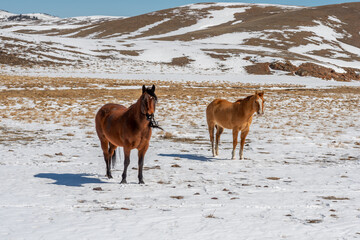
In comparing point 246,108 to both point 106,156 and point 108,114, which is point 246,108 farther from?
point 106,156

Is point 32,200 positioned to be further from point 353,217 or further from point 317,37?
point 317,37

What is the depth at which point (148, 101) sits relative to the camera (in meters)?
7.40

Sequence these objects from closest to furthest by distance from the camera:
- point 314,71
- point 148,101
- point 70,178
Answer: point 148,101, point 70,178, point 314,71

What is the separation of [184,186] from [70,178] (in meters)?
2.78

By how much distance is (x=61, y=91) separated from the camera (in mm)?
32625

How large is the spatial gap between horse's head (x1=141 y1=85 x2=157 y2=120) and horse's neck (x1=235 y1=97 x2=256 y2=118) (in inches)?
188

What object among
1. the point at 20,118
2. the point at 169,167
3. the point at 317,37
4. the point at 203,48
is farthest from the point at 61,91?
the point at 317,37

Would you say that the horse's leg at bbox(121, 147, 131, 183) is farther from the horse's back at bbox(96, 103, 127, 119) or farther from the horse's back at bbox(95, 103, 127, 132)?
the horse's back at bbox(96, 103, 127, 119)

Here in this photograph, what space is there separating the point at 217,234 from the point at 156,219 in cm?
109

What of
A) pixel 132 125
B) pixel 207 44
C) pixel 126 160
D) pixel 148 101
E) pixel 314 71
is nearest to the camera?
pixel 148 101

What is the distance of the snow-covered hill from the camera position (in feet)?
211

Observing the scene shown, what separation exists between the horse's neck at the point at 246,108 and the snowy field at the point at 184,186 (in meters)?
1.48

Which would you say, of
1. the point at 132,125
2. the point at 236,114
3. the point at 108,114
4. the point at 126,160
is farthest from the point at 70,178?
the point at 236,114

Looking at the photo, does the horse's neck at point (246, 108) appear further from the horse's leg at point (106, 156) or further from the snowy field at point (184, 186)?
the horse's leg at point (106, 156)
